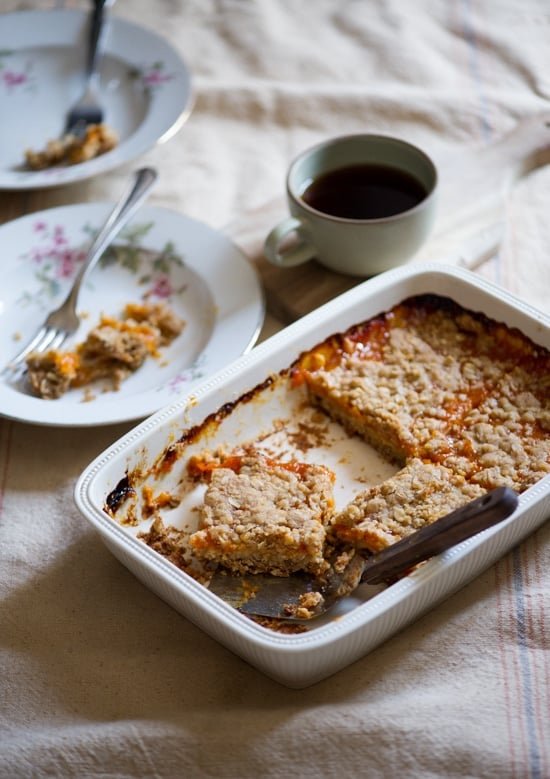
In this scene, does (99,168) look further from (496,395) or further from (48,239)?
(496,395)

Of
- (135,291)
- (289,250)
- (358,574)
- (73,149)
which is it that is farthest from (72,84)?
(358,574)

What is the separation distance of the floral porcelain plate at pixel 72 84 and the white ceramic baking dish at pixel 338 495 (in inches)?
35.5

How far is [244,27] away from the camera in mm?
3271

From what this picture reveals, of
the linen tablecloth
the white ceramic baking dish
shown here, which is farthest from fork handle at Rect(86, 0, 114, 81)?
the white ceramic baking dish

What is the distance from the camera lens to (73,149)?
8.87 feet

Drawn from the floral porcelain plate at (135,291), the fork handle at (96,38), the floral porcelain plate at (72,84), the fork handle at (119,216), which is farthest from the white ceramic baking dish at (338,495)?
the fork handle at (96,38)

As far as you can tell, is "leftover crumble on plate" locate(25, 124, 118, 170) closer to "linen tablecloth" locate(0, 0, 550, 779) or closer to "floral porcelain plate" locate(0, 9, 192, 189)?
"floral porcelain plate" locate(0, 9, 192, 189)

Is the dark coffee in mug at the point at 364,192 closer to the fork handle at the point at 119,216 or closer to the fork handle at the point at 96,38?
the fork handle at the point at 119,216

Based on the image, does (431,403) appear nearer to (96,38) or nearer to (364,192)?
(364,192)

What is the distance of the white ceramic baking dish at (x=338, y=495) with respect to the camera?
149cm

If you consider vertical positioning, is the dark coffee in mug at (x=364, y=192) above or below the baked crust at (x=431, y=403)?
above

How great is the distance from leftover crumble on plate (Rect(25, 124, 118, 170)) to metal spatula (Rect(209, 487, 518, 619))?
4.73 feet

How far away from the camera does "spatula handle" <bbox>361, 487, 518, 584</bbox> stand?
1.42m

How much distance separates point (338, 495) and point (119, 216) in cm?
101
